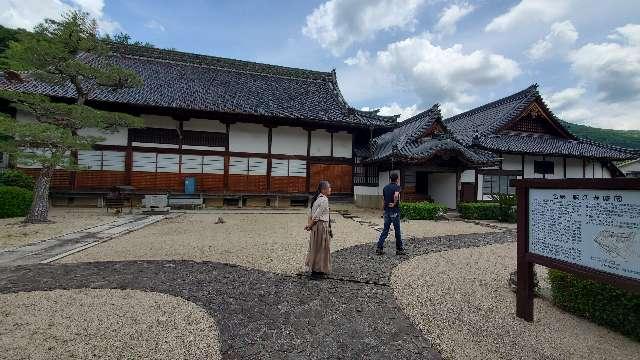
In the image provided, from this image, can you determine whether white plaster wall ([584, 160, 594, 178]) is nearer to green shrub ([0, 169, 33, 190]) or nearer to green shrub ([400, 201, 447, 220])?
green shrub ([400, 201, 447, 220])

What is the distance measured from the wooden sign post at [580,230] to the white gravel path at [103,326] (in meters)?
4.13

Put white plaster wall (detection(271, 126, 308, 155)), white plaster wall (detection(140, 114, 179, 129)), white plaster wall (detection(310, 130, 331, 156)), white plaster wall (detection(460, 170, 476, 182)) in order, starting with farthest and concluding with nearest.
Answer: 1. white plaster wall (detection(460, 170, 476, 182))
2. white plaster wall (detection(310, 130, 331, 156))
3. white plaster wall (detection(271, 126, 308, 155))
4. white plaster wall (detection(140, 114, 179, 129))

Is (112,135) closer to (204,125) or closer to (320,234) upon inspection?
(204,125)

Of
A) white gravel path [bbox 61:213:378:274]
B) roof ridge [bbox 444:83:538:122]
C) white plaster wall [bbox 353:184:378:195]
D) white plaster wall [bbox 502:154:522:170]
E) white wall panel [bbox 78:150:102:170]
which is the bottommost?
white gravel path [bbox 61:213:378:274]

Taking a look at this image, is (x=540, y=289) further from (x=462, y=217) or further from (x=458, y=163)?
(x=458, y=163)

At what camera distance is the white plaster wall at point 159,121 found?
1744 centimetres

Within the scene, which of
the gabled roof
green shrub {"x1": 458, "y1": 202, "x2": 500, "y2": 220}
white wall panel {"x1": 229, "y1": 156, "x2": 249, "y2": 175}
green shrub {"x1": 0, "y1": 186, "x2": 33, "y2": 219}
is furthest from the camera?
the gabled roof

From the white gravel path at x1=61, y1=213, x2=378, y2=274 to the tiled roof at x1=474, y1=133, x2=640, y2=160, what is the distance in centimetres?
1291

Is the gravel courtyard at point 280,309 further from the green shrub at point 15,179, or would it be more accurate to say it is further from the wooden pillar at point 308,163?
the wooden pillar at point 308,163

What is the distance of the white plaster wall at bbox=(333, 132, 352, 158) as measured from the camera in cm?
2020

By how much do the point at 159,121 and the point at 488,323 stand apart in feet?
59.5

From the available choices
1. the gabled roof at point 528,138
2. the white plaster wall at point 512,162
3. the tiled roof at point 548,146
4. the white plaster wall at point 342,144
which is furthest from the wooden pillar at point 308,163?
the white plaster wall at point 512,162

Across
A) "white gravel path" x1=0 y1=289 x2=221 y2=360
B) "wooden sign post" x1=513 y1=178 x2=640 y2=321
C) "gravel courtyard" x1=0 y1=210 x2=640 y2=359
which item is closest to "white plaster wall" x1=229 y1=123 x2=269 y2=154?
"gravel courtyard" x1=0 y1=210 x2=640 y2=359

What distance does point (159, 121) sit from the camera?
17.6m
